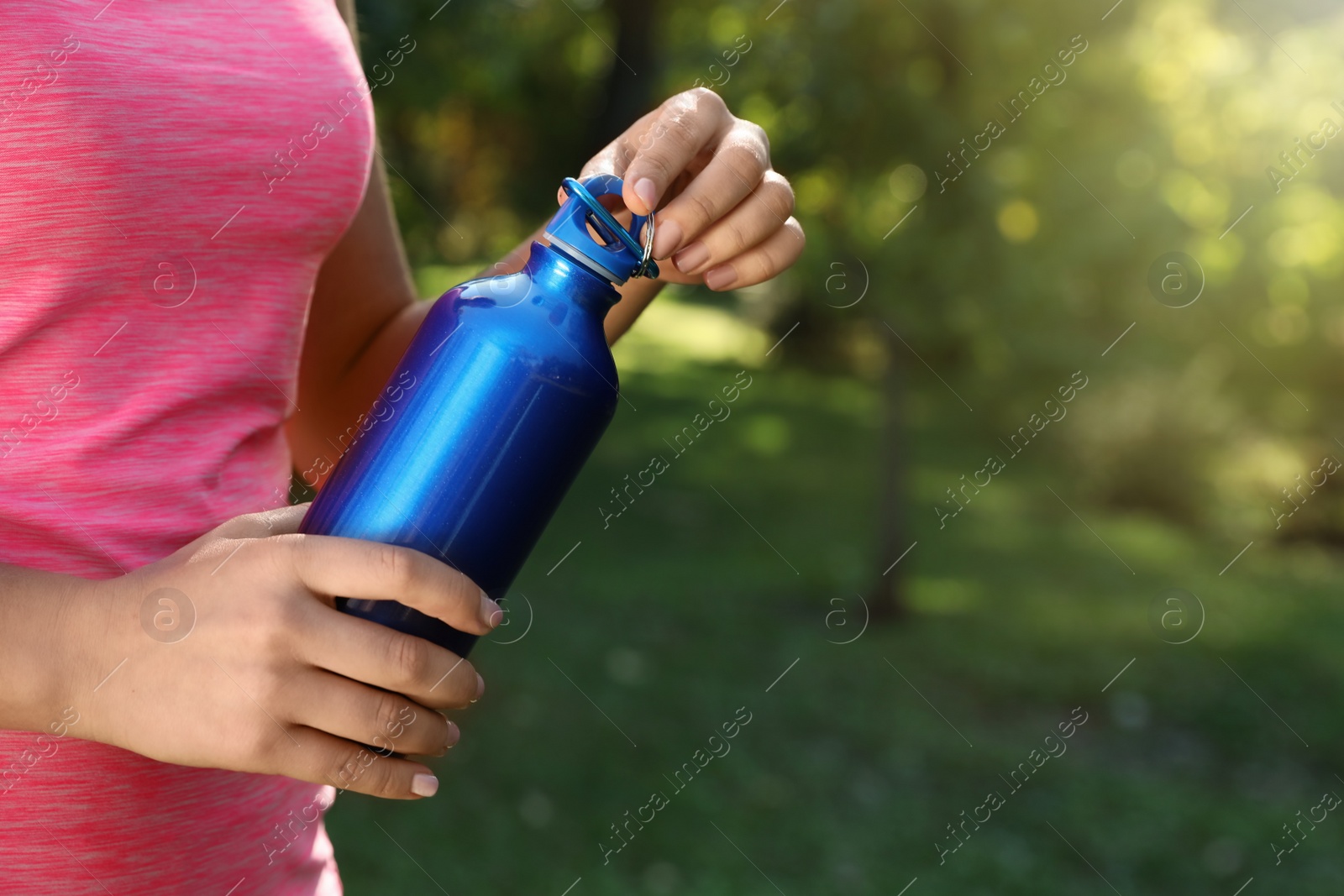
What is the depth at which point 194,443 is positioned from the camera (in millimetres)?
1120

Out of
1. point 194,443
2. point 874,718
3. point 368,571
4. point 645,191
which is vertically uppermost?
point 645,191

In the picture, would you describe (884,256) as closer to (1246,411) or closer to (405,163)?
(405,163)

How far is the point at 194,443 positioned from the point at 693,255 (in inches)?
21.6

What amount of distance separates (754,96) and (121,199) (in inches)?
224

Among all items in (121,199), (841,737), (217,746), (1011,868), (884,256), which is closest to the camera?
(217,746)

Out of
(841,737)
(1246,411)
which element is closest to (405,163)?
(841,737)

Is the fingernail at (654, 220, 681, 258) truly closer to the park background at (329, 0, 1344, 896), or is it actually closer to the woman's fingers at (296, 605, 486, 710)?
the woman's fingers at (296, 605, 486, 710)

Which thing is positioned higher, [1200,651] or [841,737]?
[1200,651]

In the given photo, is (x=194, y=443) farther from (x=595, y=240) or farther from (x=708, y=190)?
(x=708, y=190)

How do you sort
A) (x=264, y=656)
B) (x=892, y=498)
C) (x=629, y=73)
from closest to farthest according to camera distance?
(x=264, y=656) < (x=892, y=498) < (x=629, y=73)

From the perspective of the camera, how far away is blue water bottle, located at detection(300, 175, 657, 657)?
106 cm

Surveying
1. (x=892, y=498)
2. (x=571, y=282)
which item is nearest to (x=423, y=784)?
(x=571, y=282)

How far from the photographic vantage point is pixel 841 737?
224 inches

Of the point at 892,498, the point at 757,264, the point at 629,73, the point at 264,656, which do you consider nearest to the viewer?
the point at 264,656
